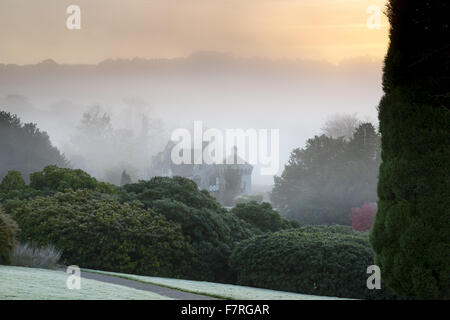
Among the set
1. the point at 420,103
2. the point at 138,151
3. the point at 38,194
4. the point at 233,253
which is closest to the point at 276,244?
the point at 233,253

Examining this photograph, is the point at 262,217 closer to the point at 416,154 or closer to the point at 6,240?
the point at 6,240

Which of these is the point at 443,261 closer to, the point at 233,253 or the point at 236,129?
the point at 233,253

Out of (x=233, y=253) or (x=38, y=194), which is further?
(x=38, y=194)

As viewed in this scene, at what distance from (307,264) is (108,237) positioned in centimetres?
507

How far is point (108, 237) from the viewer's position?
14867 millimetres

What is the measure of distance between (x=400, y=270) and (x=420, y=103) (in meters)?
3.10

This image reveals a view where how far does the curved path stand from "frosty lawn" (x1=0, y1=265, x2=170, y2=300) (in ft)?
1.59

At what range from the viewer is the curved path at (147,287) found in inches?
413

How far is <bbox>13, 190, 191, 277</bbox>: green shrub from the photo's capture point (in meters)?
14.6


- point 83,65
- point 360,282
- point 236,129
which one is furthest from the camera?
point 83,65

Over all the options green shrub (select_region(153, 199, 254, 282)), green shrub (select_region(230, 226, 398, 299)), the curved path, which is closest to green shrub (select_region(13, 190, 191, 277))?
green shrub (select_region(153, 199, 254, 282))

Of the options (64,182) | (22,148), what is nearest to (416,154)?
(64,182)

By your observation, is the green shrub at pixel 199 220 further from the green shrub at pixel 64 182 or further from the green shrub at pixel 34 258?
the green shrub at pixel 34 258
